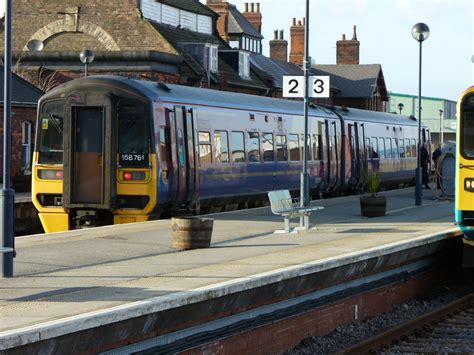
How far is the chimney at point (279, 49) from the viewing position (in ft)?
254

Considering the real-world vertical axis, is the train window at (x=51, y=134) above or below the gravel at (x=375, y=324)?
above

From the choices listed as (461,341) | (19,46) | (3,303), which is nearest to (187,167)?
(461,341)

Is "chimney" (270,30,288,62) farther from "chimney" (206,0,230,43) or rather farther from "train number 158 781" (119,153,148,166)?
"train number 158 781" (119,153,148,166)

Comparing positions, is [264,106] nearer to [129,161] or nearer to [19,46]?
[129,161]

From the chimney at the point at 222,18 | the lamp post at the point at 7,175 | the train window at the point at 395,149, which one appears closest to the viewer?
the lamp post at the point at 7,175

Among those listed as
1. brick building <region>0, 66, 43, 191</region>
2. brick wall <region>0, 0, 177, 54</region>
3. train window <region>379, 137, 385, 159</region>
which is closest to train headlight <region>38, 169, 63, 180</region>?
brick building <region>0, 66, 43, 191</region>

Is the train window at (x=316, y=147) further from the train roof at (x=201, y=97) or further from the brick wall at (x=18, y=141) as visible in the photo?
the brick wall at (x=18, y=141)

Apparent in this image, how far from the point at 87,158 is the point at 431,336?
920cm

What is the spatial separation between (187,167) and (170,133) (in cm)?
99

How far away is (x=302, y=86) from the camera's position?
2088 centimetres

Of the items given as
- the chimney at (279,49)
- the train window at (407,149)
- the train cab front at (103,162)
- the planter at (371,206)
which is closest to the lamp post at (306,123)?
the planter at (371,206)

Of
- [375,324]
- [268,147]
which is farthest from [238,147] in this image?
[375,324]

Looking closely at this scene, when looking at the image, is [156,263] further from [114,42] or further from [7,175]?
[114,42]

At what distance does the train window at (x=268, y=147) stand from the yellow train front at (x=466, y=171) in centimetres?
1010
